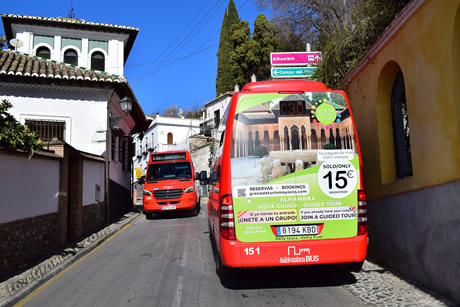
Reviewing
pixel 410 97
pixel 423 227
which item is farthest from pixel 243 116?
pixel 423 227

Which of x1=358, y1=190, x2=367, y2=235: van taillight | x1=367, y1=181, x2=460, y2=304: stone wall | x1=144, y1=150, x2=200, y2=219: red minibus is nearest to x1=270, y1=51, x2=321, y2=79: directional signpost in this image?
x1=144, y1=150, x2=200, y2=219: red minibus

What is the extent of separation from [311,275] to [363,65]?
12.8ft

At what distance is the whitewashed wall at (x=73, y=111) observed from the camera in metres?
14.4

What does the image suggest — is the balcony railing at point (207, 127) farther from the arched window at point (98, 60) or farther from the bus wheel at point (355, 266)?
the bus wheel at point (355, 266)

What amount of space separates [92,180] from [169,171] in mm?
4137

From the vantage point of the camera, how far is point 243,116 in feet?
16.7

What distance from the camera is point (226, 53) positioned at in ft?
151

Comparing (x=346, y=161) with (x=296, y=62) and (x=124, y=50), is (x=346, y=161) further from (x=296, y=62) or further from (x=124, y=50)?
(x=124, y=50)

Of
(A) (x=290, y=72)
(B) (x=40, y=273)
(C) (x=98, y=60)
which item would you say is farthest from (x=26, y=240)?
(C) (x=98, y=60)

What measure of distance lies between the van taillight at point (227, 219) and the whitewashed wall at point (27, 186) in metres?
3.90

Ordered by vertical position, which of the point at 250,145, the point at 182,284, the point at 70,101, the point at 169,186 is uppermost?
the point at 70,101

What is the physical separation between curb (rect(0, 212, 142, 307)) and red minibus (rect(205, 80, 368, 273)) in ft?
9.68

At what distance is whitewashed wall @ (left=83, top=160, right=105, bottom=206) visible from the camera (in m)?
11.4

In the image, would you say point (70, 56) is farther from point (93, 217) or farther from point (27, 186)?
point (27, 186)
